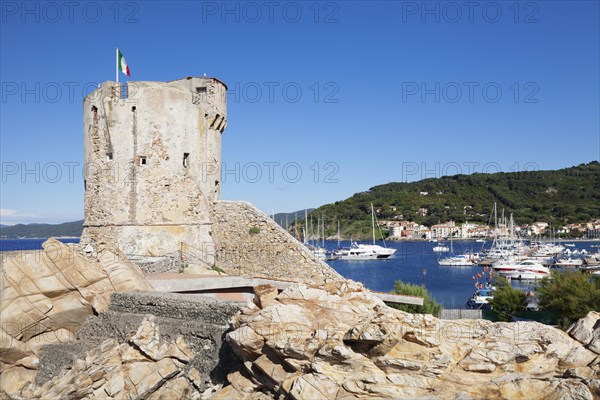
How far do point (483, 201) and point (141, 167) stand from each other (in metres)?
128

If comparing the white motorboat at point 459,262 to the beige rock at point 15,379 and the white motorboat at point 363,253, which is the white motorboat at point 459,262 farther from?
the beige rock at point 15,379

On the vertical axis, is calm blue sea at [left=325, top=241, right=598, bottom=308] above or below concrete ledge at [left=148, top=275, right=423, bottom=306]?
below

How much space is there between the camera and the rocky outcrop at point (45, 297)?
11773 millimetres

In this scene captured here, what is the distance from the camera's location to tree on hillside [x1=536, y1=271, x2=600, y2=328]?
19.2 meters

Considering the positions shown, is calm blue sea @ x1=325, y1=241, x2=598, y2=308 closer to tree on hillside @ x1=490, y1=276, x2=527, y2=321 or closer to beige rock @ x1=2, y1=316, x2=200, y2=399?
tree on hillside @ x1=490, y1=276, x2=527, y2=321

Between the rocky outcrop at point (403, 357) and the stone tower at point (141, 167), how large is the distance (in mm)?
7820

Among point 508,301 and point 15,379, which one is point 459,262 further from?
point 15,379

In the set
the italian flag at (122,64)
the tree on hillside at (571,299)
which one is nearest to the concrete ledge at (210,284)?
the italian flag at (122,64)

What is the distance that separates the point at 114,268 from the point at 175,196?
4.06 meters

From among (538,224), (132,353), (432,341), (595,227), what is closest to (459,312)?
(432,341)

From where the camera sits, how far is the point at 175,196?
658 inches

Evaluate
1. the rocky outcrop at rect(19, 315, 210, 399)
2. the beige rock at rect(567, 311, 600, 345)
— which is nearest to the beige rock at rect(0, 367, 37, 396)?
the rocky outcrop at rect(19, 315, 210, 399)

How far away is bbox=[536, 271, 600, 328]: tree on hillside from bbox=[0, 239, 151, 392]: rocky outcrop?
51.4 ft

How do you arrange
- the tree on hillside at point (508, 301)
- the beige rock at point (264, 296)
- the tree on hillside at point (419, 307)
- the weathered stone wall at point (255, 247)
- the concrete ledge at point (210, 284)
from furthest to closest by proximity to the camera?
the tree on hillside at point (508, 301), the weathered stone wall at point (255, 247), the tree on hillside at point (419, 307), the concrete ledge at point (210, 284), the beige rock at point (264, 296)
